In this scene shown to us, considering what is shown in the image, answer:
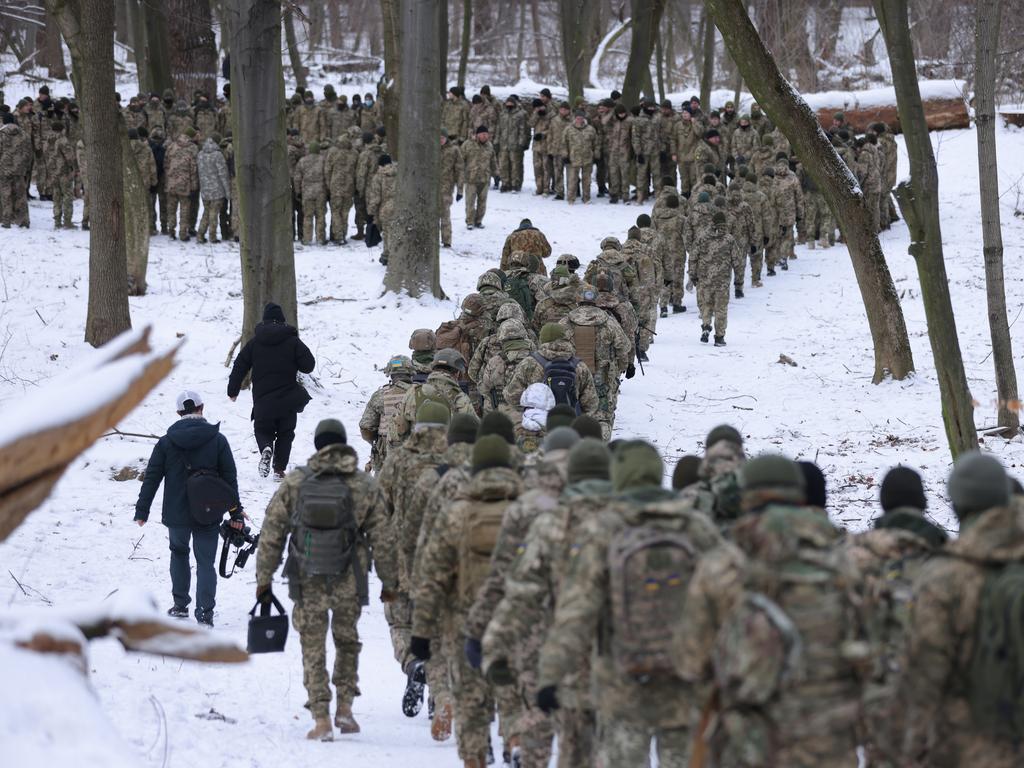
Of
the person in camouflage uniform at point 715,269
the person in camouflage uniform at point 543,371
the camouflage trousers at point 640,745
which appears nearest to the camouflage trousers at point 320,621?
the camouflage trousers at point 640,745

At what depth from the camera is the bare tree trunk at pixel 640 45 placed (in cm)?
2967

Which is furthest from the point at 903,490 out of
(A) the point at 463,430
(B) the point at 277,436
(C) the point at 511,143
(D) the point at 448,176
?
(C) the point at 511,143

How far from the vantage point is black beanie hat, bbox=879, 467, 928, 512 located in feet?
18.8

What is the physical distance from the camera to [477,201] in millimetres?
24484

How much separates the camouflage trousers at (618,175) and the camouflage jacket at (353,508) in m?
19.9

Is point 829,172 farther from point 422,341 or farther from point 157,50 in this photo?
point 157,50

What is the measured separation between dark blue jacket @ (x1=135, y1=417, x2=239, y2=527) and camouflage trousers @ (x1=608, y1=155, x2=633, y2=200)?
1855 cm

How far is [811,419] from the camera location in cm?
1502

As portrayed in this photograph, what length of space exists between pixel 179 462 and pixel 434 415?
206cm

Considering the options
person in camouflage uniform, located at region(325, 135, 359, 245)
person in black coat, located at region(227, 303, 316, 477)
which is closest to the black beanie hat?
person in black coat, located at region(227, 303, 316, 477)

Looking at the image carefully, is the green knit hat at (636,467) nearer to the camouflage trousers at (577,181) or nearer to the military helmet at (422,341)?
the military helmet at (422,341)

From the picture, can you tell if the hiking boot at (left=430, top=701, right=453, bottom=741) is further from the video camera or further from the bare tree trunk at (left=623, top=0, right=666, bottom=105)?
the bare tree trunk at (left=623, top=0, right=666, bottom=105)

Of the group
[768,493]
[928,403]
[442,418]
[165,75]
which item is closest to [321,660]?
[442,418]

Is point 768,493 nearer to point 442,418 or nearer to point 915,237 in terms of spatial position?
point 442,418
